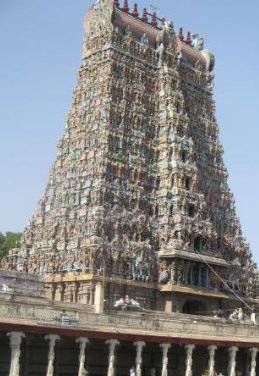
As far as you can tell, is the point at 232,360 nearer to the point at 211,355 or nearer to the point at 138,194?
the point at 211,355

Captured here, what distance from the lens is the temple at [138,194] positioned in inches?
2904

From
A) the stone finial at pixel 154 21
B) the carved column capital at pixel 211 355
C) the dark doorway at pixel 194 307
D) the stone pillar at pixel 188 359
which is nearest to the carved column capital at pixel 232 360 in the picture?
the carved column capital at pixel 211 355

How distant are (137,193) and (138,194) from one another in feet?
0.54

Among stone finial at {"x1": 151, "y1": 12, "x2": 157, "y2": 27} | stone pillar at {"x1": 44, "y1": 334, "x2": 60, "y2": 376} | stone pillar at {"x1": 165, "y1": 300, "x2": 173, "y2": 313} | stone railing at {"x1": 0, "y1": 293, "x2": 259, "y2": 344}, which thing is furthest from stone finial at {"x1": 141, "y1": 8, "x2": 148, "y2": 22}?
stone pillar at {"x1": 44, "y1": 334, "x2": 60, "y2": 376}

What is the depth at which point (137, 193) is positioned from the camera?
3083 inches

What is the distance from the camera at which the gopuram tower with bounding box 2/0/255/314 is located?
7381 centimetres

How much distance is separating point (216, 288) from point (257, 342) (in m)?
26.3

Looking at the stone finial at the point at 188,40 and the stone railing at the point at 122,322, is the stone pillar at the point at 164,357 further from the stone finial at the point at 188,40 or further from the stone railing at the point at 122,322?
the stone finial at the point at 188,40

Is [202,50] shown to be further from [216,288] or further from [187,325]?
[187,325]

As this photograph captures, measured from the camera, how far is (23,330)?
39.8m

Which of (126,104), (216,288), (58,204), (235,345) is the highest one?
(126,104)

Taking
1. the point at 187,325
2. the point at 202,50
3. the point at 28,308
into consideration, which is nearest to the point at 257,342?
the point at 187,325

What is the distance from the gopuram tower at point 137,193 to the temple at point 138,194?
0.13m

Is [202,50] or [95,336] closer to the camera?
[95,336]
